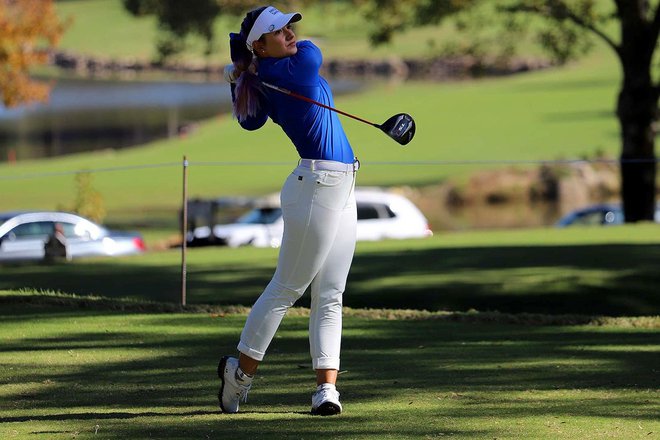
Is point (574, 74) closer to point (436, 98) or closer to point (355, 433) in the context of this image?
point (436, 98)

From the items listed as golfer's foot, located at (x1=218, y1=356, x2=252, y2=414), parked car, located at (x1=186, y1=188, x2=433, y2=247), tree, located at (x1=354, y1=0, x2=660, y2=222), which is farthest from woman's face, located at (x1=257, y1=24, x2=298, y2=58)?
parked car, located at (x1=186, y1=188, x2=433, y2=247)

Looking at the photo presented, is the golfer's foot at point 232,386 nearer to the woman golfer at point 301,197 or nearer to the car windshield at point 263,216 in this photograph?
the woman golfer at point 301,197

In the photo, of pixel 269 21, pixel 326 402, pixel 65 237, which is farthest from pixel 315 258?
pixel 65 237

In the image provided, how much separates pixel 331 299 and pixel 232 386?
684 mm

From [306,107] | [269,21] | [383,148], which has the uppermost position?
[269,21]

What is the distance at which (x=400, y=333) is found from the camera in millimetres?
11297

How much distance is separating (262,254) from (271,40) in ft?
42.8

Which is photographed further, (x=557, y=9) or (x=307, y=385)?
(x=557, y=9)

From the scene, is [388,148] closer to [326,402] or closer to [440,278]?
[440,278]

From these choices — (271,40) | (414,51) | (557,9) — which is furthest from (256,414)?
(414,51)

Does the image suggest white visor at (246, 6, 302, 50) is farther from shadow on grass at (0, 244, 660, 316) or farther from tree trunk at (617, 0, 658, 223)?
tree trunk at (617, 0, 658, 223)

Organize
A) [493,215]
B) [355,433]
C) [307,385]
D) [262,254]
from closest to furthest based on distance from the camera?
[355,433] → [307,385] → [262,254] → [493,215]

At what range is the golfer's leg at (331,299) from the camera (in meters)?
7.64

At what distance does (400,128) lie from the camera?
308 inches
